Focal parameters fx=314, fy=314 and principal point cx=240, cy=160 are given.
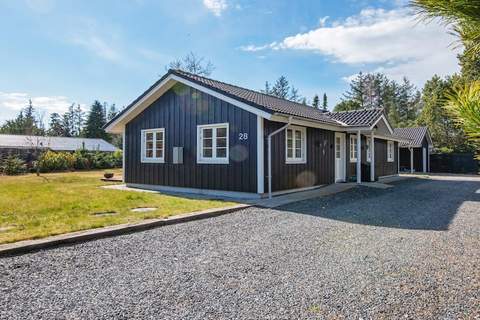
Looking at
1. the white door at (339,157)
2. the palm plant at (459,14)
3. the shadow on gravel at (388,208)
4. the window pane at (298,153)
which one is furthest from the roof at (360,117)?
the palm plant at (459,14)

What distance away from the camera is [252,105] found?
865 centimetres

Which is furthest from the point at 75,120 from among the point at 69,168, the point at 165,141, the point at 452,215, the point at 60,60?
the point at 452,215

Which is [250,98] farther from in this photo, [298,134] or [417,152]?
[417,152]

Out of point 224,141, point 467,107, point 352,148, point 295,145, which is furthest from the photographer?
point 352,148

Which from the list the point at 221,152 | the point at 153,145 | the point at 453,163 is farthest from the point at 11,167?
the point at 453,163

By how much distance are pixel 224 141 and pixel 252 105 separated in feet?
5.26

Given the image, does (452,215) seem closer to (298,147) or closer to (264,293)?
(298,147)

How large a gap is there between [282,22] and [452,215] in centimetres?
880

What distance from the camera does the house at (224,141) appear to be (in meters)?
9.01

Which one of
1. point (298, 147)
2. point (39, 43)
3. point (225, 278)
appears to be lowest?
point (225, 278)

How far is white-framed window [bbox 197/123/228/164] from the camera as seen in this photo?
31.7ft

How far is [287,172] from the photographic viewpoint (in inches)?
387

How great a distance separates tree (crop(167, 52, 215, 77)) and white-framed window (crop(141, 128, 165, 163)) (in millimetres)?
20009

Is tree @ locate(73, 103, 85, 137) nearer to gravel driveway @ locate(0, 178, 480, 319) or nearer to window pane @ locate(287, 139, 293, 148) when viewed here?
window pane @ locate(287, 139, 293, 148)
